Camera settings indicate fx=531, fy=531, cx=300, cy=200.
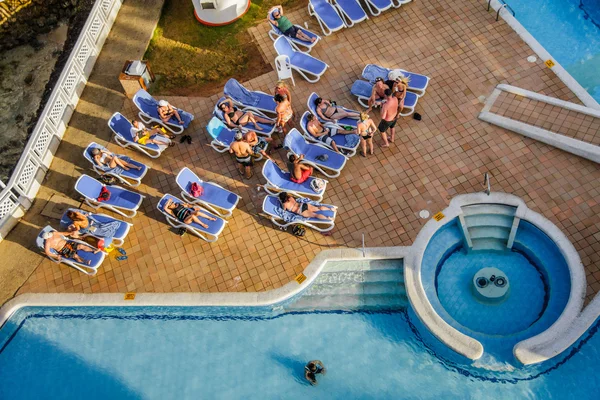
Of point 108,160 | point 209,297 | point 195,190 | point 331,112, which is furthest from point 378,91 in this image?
point 108,160

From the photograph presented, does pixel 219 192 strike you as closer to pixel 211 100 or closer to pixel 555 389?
pixel 211 100

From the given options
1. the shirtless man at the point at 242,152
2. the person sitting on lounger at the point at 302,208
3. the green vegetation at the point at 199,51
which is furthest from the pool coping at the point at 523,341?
the green vegetation at the point at 199,51

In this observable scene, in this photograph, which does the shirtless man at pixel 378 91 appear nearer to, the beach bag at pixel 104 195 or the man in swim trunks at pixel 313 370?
the man in swim trunks at pixel 313 370

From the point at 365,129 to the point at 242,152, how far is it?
3.15 m

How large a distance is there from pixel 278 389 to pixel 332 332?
1719 millimetres

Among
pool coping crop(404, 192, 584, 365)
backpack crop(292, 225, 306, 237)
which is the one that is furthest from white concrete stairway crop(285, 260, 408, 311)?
backpack crop(292, 225, 306, 237)

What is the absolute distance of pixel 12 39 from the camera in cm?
1895

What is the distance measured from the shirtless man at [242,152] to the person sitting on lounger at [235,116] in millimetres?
686

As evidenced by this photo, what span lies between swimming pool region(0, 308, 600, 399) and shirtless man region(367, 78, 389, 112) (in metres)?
5.80

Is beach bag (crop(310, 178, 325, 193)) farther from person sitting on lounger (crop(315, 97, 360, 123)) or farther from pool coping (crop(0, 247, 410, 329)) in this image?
person sitting on lounger (crop(315, 97, 360, 123))

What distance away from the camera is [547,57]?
15.1 m

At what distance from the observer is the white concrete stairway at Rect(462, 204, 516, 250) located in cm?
1294

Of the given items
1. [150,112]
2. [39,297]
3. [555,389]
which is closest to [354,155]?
[150,112]

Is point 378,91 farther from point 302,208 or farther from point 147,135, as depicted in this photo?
→ point 147,135
